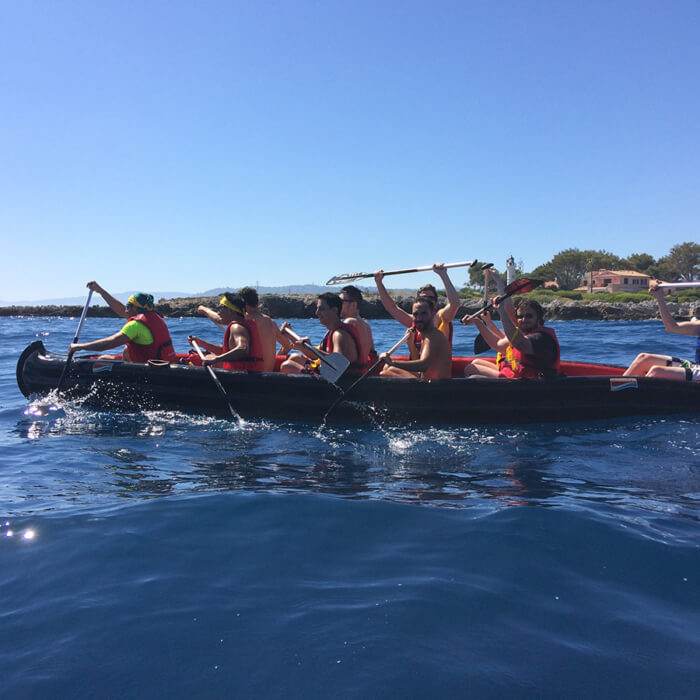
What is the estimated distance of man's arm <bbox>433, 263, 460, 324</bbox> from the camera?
7.59 meters

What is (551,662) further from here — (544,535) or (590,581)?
(544,535)

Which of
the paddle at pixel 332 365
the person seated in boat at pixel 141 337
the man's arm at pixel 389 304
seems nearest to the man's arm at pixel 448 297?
the man's arm at pixel 389 304

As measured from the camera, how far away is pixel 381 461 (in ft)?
19.3

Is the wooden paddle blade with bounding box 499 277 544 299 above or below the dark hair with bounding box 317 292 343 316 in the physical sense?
above

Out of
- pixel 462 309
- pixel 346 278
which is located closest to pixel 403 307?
pixel 462 309

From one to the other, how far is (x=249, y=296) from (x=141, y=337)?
164cm

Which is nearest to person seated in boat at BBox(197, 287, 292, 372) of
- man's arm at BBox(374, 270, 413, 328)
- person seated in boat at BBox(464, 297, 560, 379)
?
man's arm at BBox(374, 270, 413, 328)

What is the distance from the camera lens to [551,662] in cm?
261

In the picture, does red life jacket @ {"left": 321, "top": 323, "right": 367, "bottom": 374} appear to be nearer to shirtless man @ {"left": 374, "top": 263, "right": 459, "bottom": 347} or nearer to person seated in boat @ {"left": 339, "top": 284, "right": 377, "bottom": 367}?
person seated in boat @ {"left": 339, "top": 284, "right": 377, "bottom": 367}

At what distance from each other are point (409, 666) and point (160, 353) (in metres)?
6.72

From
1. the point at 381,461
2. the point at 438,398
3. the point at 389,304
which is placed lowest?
the point at 381,461

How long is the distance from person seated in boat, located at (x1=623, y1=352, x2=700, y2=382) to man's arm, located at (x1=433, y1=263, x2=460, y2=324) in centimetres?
220

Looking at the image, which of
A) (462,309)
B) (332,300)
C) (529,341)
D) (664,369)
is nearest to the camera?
(529,341)

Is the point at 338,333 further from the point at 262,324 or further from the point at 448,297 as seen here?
the point at 448,297
